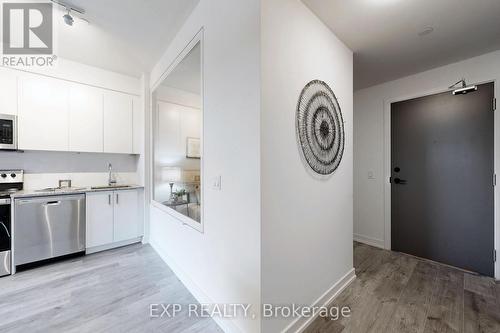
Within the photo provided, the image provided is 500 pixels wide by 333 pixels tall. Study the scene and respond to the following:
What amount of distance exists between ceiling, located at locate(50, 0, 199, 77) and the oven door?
1991mm

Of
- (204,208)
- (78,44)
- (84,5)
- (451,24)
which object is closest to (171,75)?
(84,5)

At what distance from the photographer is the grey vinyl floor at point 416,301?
153 centimetres

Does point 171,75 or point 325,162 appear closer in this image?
point 325,162

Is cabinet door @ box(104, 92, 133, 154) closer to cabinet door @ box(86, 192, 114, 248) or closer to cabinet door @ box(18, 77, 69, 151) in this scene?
cabinet door @ box(18, 77, 69, 151)

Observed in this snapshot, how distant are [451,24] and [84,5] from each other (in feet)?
10.8

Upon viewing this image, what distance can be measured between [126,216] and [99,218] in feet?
1.09

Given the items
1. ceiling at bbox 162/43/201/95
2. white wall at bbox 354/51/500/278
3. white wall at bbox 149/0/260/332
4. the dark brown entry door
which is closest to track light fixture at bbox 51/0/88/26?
ceiling at bbox 162/43/201/95

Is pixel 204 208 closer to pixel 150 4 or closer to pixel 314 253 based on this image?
pixel 314 253

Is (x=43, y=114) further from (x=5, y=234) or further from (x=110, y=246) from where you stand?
(x=110, y=246)

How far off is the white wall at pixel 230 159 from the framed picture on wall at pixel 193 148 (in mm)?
262

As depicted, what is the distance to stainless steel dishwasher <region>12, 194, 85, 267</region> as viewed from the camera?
7.57 ft

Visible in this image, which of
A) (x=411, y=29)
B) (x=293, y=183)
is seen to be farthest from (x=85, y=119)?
(x=411, y=29)

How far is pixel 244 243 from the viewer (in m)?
1.31

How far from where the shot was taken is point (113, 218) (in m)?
2.94
